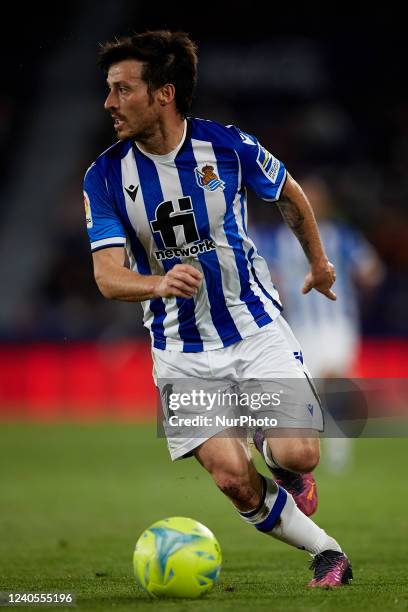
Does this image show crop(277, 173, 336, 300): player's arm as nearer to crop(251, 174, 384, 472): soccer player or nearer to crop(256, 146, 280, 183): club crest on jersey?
crop(256, 146, 280, 183): club crest on jersey

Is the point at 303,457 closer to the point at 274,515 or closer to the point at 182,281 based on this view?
the point at 274,515

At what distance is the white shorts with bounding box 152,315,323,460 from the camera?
203 inches

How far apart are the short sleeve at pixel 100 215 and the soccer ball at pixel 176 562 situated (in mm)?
1253

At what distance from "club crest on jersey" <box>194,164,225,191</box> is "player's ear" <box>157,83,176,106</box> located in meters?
0.33

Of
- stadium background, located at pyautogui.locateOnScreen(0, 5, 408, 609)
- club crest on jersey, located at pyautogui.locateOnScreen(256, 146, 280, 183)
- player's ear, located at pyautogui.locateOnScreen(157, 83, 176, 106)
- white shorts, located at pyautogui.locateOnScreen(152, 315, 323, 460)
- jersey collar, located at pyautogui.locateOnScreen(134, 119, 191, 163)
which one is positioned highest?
stadium background, located at pyautogui.locateOnScreen(0, 5, 408, 609)

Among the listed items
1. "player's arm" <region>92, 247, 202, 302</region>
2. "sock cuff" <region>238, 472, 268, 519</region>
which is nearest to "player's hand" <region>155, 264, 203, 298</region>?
"player's arm" <region>92, 247, 202, 302</region>

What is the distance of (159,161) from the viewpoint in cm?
525

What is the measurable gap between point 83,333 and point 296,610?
38.6 ft

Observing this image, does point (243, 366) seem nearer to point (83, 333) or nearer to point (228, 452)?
point (228, 452)

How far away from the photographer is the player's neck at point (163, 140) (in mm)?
5227

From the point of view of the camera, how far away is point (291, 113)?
20766 millimetres

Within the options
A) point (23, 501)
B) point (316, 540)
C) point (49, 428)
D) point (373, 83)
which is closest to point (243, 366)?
point (316, 540)

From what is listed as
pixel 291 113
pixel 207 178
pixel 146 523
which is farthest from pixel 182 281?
pixel 291 113

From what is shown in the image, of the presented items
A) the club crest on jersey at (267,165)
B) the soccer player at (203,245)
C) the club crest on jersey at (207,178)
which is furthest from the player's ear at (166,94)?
the club crest on jersey at (267,165)
